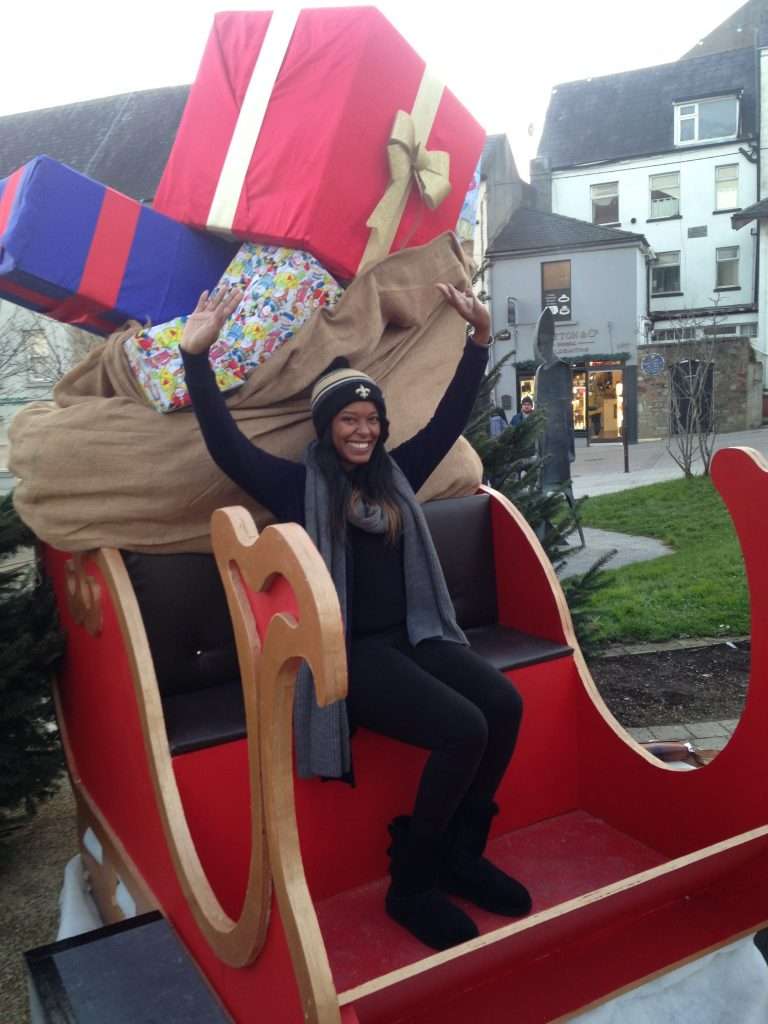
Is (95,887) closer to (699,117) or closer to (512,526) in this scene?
(512,526)

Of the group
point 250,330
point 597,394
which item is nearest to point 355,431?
point 250,330

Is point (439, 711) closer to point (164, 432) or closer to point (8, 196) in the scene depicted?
point (164, 432)

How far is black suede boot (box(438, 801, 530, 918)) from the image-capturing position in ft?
6.90

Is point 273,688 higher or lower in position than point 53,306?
lower

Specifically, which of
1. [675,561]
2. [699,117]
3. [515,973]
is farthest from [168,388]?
[699,117]

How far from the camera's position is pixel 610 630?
553 centimetres

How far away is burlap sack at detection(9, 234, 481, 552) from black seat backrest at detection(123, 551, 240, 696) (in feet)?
0.18

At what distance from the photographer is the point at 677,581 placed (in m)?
6.62

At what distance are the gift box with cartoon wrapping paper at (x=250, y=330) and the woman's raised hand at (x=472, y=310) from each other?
0.37 metres

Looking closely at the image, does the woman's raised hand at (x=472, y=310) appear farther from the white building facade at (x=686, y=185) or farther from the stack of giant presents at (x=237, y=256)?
the white building facade at (x=686, y=185)

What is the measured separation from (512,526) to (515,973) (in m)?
1.53

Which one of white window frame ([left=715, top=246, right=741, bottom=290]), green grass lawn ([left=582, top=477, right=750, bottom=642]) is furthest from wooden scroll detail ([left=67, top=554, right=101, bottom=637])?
white window frame ([left=715, top=246, right=741, bottom=290])

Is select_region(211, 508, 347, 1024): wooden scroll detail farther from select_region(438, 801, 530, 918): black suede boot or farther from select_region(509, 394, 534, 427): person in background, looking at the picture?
select_region(509, 394, 534, 427): person in background

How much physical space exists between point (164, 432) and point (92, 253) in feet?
1.90
